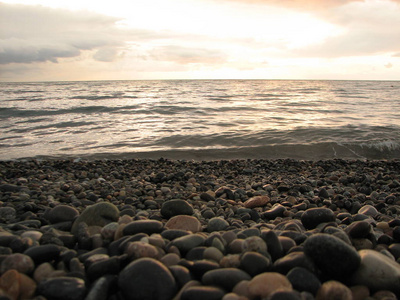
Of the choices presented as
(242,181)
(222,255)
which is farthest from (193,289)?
(242,181)

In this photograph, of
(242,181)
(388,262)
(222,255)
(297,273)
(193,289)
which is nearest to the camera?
(193,289)

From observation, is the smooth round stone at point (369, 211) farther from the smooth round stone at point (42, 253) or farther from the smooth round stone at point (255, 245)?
the smooth round stone at point (42, 253)

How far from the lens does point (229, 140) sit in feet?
34.2

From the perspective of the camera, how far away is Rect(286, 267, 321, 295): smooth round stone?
1.50 m

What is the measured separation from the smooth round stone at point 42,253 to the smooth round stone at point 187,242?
2.44ft

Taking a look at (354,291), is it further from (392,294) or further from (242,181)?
(242,181)

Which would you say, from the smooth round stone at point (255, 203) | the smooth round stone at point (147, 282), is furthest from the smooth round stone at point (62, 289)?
the smooth round stone at point (255, 203)

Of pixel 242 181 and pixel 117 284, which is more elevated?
pixel 117 284

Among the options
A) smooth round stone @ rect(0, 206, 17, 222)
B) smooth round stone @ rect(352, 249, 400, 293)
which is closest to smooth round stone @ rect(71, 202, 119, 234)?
smooth round stone @ rect(0, 206, 17, 222)

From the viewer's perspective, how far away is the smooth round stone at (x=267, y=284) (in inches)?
55.8

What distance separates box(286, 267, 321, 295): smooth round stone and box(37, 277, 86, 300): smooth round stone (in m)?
1.10

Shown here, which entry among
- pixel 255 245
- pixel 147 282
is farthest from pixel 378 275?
pixel 147 282

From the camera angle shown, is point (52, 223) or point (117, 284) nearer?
point (117, 284)

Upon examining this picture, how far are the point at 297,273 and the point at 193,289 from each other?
0.58 meters
